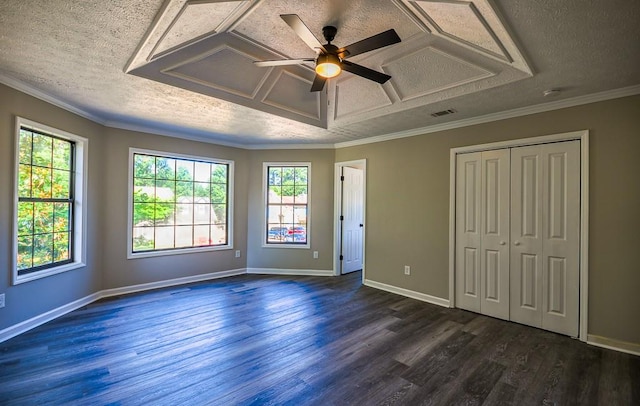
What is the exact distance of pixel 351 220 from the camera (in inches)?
229

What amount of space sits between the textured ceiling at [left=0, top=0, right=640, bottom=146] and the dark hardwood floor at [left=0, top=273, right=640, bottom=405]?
2.47 metres

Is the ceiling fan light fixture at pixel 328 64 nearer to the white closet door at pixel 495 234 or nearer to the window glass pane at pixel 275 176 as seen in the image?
the white closet door at pixel 495 234

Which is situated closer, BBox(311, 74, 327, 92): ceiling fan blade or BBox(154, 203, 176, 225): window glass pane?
BBox(311, 74, 327, 92): ceiling fan blade

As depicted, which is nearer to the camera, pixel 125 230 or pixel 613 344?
pixel 613 344

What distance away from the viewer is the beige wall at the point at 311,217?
5.57 metres

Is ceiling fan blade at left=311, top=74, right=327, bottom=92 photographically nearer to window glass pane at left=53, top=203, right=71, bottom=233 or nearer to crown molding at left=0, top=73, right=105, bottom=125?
crown molding at left=0, top=73, right=105, bottom=125

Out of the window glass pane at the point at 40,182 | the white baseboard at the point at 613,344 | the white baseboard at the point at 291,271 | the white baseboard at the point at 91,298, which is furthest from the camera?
the white baseboard at the point at 291,271

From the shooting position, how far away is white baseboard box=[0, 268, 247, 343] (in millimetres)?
2920

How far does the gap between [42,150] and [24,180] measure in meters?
0.41

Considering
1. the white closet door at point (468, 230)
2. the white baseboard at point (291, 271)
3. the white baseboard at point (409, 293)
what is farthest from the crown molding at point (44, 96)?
the white closet door at point (468, 230)

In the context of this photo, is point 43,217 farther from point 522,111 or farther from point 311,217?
point 522,111

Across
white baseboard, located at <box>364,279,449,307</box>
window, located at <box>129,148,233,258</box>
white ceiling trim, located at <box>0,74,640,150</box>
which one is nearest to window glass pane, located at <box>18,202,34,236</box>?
white ceiling trim, located at <box>0,74,640,150</box>

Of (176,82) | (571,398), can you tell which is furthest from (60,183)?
(571,398)

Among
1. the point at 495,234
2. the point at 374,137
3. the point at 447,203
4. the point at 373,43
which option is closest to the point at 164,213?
the point at 374,137
